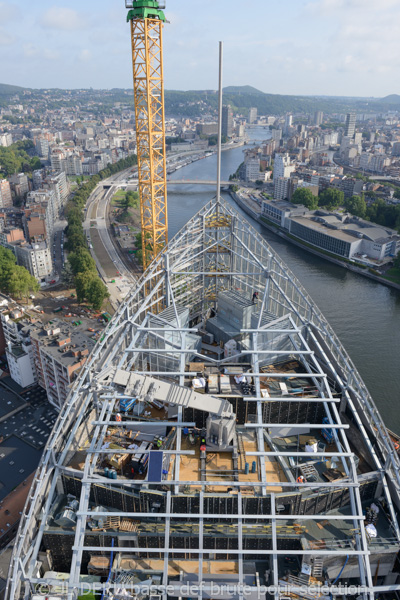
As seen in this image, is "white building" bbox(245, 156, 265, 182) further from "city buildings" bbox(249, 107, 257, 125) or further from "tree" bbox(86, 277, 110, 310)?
"city buildings" bbox(249, 107, 257, 125)

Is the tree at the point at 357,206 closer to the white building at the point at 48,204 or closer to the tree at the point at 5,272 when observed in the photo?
the white building at the point at 48,204

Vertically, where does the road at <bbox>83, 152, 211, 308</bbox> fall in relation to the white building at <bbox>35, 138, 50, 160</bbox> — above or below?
below

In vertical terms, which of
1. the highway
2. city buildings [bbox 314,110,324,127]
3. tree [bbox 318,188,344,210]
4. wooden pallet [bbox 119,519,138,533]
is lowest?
the highway

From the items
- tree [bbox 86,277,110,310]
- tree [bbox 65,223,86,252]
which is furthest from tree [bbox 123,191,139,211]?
tree [bbox 86,277,110,310]

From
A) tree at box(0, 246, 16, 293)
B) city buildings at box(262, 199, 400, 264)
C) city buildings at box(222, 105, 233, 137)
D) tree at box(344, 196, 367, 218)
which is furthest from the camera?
city buildings at box(222, 105, 233, 137)

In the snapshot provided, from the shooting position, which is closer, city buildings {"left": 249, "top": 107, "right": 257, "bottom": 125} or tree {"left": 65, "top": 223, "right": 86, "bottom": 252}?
tree {"left": 65, "top": 223, "right": 86, "bottom": 252}

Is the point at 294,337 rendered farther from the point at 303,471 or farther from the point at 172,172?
the point at 172,172
